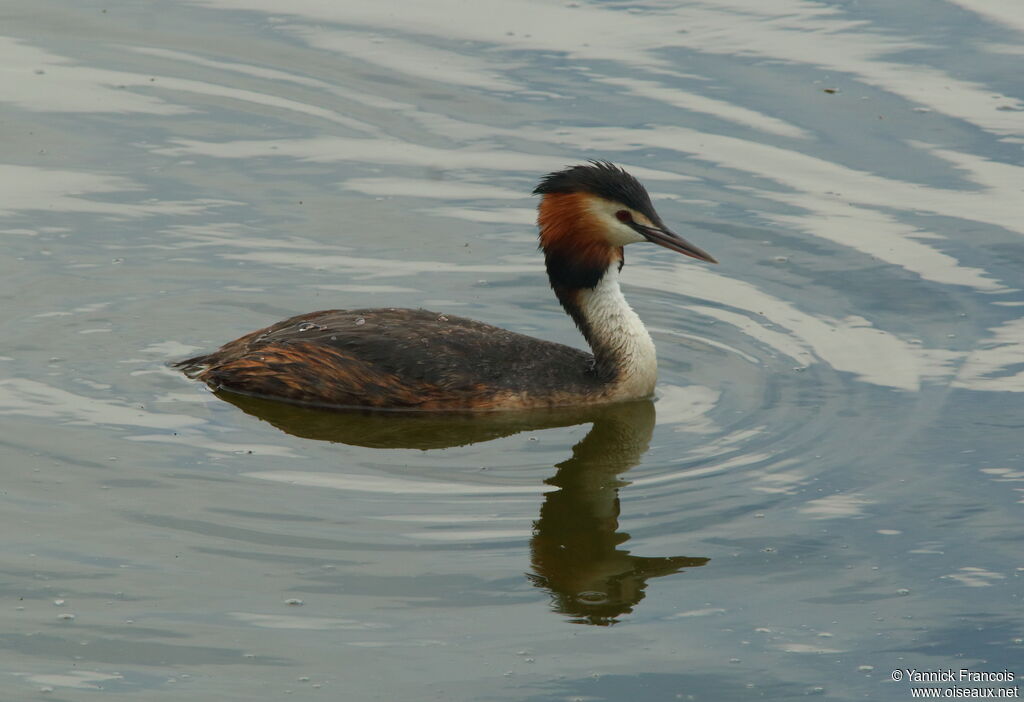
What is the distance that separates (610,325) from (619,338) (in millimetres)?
117

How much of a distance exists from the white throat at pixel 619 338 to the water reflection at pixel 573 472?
0.47 feet

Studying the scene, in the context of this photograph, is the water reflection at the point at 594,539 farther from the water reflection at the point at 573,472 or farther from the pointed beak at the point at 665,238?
the pointed beak at the point at 665,238

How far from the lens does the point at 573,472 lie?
1013cm

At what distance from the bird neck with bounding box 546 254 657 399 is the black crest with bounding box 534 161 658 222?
42 cm

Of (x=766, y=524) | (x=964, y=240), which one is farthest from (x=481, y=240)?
(x=766, y=524)

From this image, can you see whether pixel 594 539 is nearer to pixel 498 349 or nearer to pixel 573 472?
pixel 573 472

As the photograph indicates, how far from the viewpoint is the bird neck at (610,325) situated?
36.5 ft

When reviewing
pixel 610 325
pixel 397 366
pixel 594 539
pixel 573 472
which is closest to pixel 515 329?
pixel 610 325

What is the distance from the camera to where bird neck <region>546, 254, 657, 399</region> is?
11133 mm

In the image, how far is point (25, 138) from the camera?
1463 cm

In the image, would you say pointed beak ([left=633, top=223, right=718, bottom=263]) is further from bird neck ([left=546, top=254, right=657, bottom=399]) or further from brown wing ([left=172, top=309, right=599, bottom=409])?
brown wing ([left=172, top=309, right=599, bottom=409])


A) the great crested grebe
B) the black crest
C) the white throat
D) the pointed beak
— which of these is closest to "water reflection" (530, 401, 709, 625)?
the white throat

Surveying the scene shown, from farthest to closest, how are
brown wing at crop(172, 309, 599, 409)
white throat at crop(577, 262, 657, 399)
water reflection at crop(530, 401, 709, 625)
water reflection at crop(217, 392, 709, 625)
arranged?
1. white throat at crop(577, 262, 657, 399)
2. brown wing at crop(172, 309, 599, 409)
3. water reflection at crop(217, 392, 709, 625)
4. water reflection at crop(530, 401, 709, 625)

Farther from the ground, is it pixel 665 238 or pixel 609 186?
pixel 609 186
